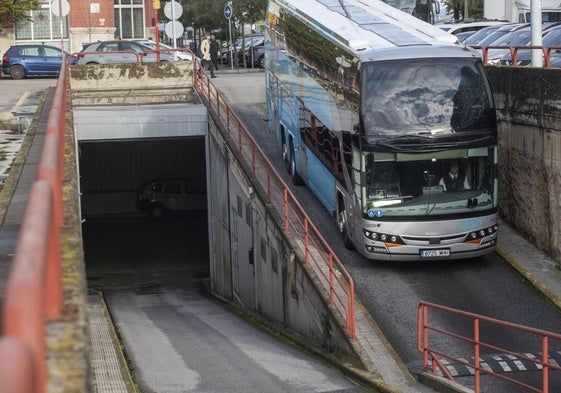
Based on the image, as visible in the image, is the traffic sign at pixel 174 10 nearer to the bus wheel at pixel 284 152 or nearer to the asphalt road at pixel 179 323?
the asphalt road at pixel 179 323

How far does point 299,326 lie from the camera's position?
1838 cm

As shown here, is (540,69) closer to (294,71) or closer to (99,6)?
(294,71)

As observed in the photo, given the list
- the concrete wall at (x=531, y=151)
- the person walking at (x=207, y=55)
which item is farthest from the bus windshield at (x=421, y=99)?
the person walking at (x=207, y=55)

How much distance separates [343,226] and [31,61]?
30.0m

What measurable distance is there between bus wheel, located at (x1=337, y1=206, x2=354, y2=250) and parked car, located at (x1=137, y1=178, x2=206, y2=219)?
69.1 ft

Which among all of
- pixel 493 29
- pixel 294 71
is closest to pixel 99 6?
pixel 493 29

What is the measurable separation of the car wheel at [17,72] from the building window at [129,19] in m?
14.2

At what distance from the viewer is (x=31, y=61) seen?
45.8 meters

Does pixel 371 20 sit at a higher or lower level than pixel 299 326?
higher

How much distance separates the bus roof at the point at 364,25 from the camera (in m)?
18.4

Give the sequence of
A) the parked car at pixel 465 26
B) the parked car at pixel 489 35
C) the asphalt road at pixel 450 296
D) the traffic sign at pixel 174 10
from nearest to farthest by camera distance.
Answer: the asphalt road at pixel 450 296 < the parked car at pixel 489 35 < the traffic sign at pixel 174 10 < the parked car at pixel 465 26

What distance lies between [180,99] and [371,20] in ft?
47.1

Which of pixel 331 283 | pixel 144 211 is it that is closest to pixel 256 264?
pixel 331 283

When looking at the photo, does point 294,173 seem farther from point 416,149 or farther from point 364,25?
point 416,149
